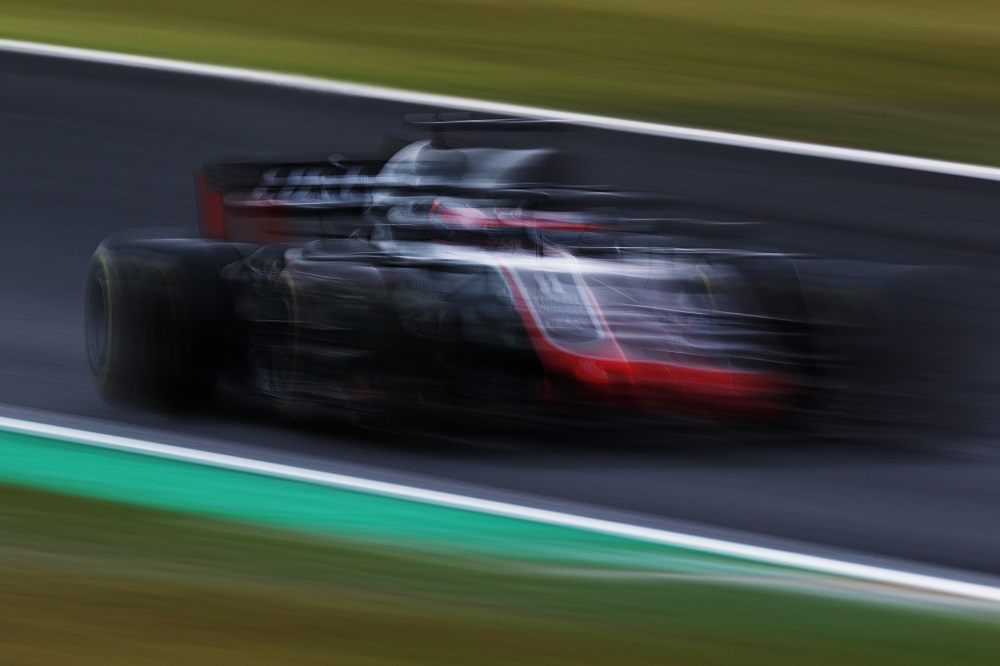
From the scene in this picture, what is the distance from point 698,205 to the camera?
862cm

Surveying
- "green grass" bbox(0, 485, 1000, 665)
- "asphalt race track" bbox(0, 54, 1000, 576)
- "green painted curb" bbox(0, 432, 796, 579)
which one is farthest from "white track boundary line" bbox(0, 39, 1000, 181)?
"green grass" bbox(0, 485, 1000, 665)

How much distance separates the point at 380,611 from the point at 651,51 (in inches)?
302

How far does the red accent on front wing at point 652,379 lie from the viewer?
16.5 ft

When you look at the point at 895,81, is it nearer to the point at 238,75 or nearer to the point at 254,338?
the point at 238,75

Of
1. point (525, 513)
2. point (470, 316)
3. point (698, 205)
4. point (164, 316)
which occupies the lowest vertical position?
point (525, 513)

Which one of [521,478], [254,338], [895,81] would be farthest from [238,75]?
[521,478]

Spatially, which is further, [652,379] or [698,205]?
[698,205]

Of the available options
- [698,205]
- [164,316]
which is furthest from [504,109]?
[164,316]

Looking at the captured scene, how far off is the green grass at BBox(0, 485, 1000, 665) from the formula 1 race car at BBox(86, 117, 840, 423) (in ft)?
2.88

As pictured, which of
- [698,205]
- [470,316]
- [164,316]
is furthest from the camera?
[698,205]

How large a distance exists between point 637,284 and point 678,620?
4.99 ft

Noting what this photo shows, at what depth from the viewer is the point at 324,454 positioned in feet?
17.3

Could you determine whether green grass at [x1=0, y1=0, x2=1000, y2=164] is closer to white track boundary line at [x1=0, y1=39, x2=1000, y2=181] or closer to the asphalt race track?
white track boundary line at [x1=0, y1=39, x2=1000, y2=181]

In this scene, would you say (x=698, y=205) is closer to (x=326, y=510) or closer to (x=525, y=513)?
(x=525, y=513)
